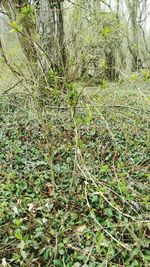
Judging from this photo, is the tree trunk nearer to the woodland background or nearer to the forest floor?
the woodland background

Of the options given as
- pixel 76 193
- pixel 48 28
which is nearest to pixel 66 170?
pixel 76 193

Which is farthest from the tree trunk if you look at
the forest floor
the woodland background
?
the forest floor

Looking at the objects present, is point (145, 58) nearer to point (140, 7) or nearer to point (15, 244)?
point (140, 7)

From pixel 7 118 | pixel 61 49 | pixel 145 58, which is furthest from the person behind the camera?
pixel 145 58

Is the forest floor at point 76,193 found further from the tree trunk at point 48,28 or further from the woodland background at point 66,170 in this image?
the tree trunk at point 48,28

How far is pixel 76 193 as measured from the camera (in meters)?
2.74

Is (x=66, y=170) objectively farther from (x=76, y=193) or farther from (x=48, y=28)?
(x=48, y=28)

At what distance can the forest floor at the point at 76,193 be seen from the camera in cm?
212

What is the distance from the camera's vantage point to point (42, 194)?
9.10ft

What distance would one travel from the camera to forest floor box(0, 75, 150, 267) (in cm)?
212

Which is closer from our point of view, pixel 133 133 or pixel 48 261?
pixel 48 261

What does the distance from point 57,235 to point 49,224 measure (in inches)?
5.6

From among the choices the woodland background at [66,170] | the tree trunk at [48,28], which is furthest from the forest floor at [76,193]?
the tree trunk at [48,28]

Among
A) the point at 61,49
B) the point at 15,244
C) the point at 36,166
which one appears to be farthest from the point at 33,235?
the point at 61,49
